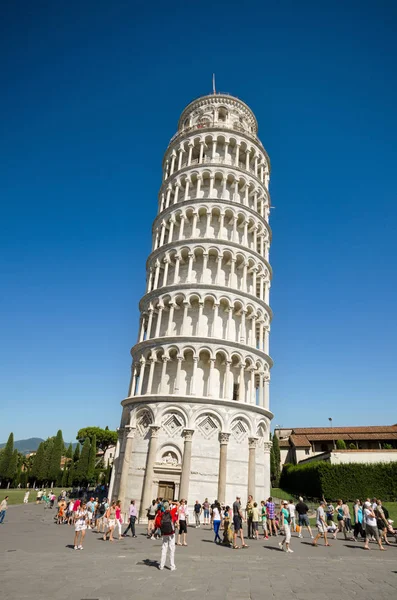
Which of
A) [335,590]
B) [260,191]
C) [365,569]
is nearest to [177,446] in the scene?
[365,569]

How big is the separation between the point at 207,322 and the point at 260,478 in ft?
42.9

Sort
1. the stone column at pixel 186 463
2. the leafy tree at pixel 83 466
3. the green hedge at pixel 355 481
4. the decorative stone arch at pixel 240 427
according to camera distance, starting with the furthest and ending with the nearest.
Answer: the leafy tree at pixel 83 466 < the green hedge at pixel 355 481 < the decorative stone arch at pixel 240 427 < the stone column at pixel 186 463

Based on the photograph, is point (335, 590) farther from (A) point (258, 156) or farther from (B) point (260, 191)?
(A) point (258, 156)

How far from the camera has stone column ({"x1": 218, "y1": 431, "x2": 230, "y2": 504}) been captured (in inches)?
1061

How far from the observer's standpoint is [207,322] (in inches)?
1310

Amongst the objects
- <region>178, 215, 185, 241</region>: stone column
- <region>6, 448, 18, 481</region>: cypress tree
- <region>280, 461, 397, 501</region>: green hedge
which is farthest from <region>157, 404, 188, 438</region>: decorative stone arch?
<region>6, 448, 18, 481</region>: cypress tree

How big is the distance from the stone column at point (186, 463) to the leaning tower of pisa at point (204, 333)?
0.07 m

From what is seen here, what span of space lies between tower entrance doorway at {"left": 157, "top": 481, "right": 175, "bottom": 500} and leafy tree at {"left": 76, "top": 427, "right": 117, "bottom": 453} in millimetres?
73544

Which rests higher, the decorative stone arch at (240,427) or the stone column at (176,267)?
the stone column at (176,267)

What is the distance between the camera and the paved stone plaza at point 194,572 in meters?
9.34

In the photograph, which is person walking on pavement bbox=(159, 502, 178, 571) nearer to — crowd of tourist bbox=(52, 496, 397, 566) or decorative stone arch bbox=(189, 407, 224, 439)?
crowd of tourist bbox=(52, 496, 397, 566)

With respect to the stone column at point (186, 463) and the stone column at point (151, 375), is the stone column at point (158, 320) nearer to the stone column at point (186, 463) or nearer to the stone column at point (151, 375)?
the stone column at point (151, 375)

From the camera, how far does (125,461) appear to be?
2916 centimetres

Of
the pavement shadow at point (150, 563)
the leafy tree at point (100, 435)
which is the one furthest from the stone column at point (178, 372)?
the leafy tree at point (100, 435)
